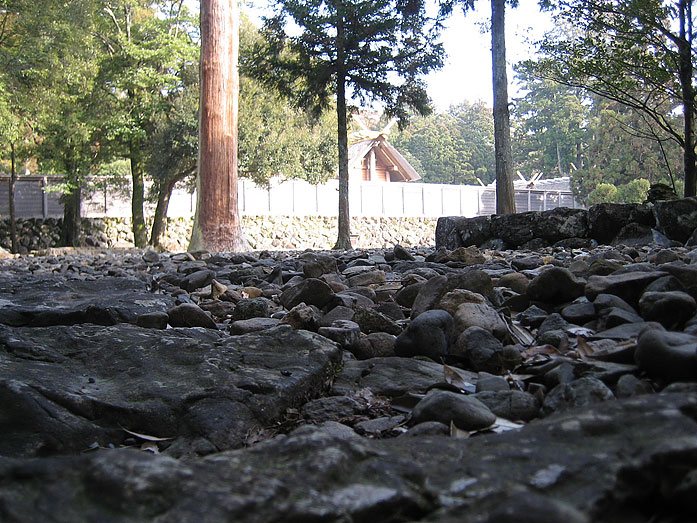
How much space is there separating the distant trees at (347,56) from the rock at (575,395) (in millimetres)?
12575

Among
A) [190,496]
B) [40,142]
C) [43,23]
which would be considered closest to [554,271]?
[190,496]

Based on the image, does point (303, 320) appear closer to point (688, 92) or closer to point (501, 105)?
point (688, 92)

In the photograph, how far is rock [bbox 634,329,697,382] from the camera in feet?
4.07

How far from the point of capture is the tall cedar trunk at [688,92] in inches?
284

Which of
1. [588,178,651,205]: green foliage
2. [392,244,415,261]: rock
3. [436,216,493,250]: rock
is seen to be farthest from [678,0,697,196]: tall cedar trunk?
[588,178,651,205]: green foliage

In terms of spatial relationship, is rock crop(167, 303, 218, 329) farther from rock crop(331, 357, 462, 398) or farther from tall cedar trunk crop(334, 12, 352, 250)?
tall cedar trunk crop(334, 12, 352, 250)

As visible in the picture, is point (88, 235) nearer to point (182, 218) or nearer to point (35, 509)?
point (182, 218)

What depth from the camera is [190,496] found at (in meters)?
0.78

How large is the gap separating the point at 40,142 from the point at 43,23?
5487mm

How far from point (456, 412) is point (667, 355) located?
425 millimetres

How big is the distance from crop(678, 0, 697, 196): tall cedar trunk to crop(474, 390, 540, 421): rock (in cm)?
689

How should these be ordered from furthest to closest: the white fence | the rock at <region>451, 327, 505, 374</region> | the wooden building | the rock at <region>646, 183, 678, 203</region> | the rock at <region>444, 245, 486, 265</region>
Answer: the wooden building, the white fence, the rock at <region>646, 183, 678, 203</region>, the rock at <region>444, 245, 486, 265</region>, the rock at <region>451, 327, 505, 374</region>

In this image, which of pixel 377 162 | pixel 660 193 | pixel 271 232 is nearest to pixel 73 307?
pixel 660 193

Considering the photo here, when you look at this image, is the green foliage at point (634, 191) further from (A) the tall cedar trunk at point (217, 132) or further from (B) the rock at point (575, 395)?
(B) the rock at point (575, 395)
